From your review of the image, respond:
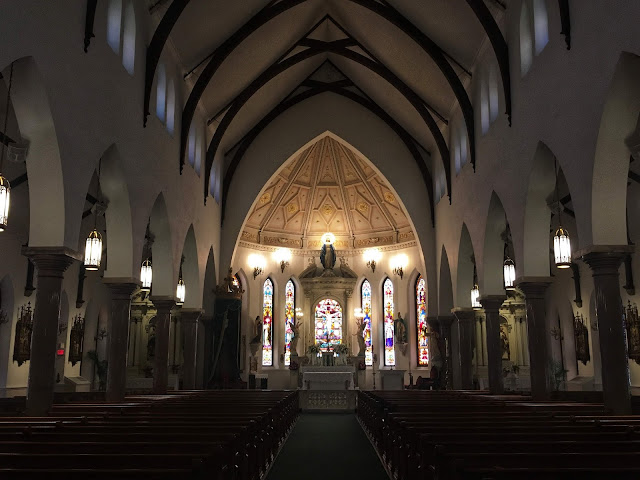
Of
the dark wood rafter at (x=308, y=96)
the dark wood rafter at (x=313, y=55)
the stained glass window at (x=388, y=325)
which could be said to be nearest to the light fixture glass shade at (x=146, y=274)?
the dark wood rafter at (x=313, y=55)

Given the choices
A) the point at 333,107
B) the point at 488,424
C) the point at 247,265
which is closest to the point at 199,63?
the point at 333,107

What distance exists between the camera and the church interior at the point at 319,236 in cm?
1034

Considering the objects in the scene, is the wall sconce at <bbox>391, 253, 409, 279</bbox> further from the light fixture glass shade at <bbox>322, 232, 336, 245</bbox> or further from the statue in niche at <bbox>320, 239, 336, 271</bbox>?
the light fixture glass shade at <bbox>322, 232, 336, 245</bbox>

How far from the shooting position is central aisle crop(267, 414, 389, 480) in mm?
11914

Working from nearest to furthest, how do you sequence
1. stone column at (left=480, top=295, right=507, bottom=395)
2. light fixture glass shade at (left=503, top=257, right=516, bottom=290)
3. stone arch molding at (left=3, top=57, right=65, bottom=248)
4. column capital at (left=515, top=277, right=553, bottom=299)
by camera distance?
stone arch molding at (left=3, top=57, right=65, bottom=248) → column capital at (left=515, top=277, right=553, bottom=299) → light fixture glass shade at (left=503, top=257, right=516, bottom=290) → stone column at (left=480, top=295, right=507, bottom=395)

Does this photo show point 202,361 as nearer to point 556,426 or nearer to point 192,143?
point 192,143

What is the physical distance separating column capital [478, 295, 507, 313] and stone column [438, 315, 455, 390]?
7700 mm

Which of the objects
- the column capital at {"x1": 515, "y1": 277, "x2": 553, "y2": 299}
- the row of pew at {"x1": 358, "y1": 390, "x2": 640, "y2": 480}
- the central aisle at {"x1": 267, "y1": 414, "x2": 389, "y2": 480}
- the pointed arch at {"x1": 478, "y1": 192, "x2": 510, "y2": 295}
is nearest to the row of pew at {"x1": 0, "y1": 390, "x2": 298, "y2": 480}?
the central aisle at {"x1": 267, "y1": 414, "x2": 389, "y2": 480}

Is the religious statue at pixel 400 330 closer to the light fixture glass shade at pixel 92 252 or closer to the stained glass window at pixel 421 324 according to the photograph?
the stained glass window at pixel 421 324

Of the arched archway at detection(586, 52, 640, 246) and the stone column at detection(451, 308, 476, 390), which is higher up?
the arched archway at detection(586, 52, 640, 246)

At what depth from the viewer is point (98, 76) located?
14.4 metres

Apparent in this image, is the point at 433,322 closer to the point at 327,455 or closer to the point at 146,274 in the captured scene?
the point at 146,274

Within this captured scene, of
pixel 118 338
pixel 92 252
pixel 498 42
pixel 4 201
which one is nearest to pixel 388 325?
pixel 498 42

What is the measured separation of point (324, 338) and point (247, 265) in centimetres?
646
